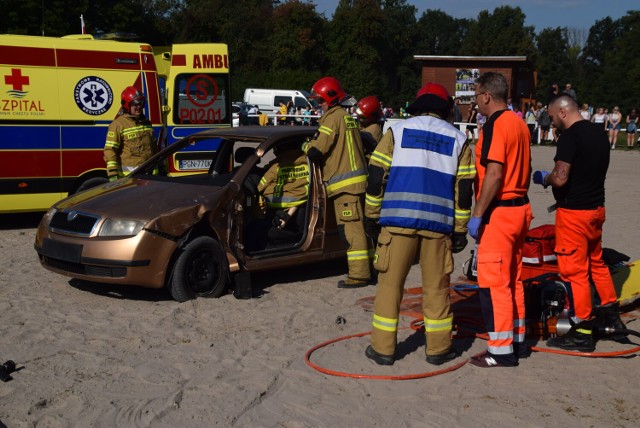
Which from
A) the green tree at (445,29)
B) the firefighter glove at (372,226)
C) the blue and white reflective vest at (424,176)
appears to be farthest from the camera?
the green tree at (445,29)

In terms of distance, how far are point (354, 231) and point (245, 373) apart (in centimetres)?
281

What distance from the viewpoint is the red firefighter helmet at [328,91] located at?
8008 millimetres

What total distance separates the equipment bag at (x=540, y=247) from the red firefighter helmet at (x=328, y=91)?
91.1 inches

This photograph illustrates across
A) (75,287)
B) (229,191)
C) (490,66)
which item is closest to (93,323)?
(75,287)

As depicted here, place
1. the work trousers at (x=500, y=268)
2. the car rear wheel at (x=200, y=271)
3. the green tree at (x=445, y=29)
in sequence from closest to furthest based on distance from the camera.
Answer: the work trousers at (x=500, y=268), the car rear wheel at (x=200, y=271), the green tree at (x=445, y=29)

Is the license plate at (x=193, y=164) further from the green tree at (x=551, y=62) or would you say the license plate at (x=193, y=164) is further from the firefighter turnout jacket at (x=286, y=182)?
the green tree at (x=551, y=62)

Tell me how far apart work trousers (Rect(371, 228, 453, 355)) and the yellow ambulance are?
6.38 m

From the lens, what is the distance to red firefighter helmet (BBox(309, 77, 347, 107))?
8.01 m

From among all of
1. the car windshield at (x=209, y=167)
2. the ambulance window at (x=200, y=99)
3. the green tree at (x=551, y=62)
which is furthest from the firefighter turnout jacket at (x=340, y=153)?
the green tree at (x=551, y=62)

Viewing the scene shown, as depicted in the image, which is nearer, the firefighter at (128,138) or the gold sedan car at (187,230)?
the gold sedan car at (187,230)

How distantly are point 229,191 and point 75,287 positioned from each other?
5.70ft

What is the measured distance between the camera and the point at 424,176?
550cm


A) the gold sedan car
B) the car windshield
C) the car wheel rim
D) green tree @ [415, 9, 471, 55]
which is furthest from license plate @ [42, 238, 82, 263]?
green tree @ [415, 9, 471, 55]

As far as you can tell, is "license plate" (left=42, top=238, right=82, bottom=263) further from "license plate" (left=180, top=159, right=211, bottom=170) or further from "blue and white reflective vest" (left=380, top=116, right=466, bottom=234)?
"license plate" (left=180, top=159, right=211, bottom=170)
